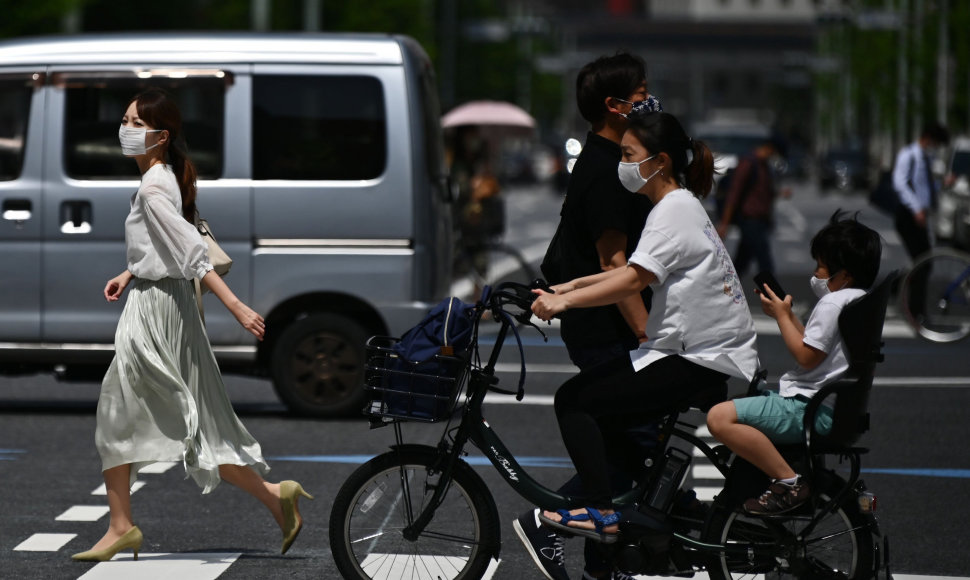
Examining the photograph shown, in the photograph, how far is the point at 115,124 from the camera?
33.4ft

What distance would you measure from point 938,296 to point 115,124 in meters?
7.41

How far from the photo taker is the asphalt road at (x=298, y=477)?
6727mm

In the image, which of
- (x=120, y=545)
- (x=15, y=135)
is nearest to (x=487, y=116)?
(x=15, y=135)

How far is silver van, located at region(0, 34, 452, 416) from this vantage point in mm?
10109

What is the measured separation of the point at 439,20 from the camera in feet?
210

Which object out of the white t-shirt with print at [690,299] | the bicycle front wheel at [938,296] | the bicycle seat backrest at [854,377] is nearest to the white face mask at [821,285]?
the bicycle seat backrest at [854,377]

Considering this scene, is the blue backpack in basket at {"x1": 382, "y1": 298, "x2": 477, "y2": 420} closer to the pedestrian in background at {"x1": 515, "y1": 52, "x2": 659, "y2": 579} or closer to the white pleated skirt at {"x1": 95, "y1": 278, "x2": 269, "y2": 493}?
the pedestrian in background at {"x1": 515, "y1": 52, "x2": 659, "y2": 579}

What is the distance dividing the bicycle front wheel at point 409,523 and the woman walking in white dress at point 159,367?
0.79 metres

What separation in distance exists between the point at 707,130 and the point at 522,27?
75.1ft

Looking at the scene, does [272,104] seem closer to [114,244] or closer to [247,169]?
[247,169]

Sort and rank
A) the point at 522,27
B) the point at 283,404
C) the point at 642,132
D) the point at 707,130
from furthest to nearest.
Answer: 1. the point at 522,27
2. the point at 707,130
3. the point at 283,404
4. the point at 642,132

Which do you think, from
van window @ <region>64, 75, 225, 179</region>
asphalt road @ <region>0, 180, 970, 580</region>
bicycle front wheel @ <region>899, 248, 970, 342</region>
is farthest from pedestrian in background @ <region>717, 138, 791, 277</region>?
van window @ <region>64, 75, 225, 179</region>

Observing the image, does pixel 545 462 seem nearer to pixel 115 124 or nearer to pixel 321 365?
pixel 321 365

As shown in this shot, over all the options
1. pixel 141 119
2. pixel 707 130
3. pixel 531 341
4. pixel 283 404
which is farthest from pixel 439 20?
pixel 141 119
